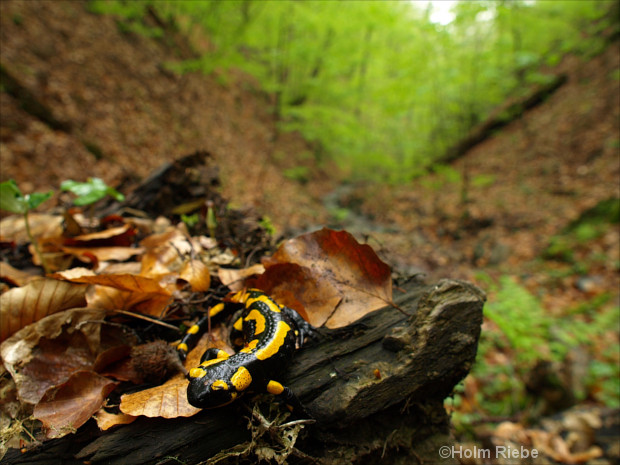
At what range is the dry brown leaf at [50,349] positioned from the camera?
1.32 meters

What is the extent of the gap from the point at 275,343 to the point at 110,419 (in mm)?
749

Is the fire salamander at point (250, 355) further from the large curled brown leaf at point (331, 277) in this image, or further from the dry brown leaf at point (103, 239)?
the dry brown leaf at point (103, 239)

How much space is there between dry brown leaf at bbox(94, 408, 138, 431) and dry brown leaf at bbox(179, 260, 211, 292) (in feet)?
2.27

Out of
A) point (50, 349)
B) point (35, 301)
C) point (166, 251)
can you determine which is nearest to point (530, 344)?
point (166, 251)

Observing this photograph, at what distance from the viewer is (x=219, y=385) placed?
1.33 metres

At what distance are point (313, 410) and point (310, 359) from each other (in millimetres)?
248

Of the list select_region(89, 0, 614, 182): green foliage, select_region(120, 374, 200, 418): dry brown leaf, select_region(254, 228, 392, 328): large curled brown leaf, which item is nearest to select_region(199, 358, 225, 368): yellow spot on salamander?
select_region(120, 374, 200, 418): dry brown leaf

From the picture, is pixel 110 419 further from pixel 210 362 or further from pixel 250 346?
pixel 250 346

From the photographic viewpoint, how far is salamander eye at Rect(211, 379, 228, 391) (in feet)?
4.31

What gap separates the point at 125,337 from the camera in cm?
154

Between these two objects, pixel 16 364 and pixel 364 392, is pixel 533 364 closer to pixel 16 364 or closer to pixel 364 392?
pixel 364 392

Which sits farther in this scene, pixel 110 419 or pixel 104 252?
pixel 104 252

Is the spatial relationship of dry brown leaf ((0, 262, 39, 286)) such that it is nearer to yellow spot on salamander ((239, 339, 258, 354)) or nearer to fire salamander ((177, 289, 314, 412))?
fire salamander ((177, 289, 314, 412))

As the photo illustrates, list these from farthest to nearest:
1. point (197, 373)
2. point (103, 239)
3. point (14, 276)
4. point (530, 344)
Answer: point (530, 344) → point (103, 239) → point (14, 276) → point (197, 373)
